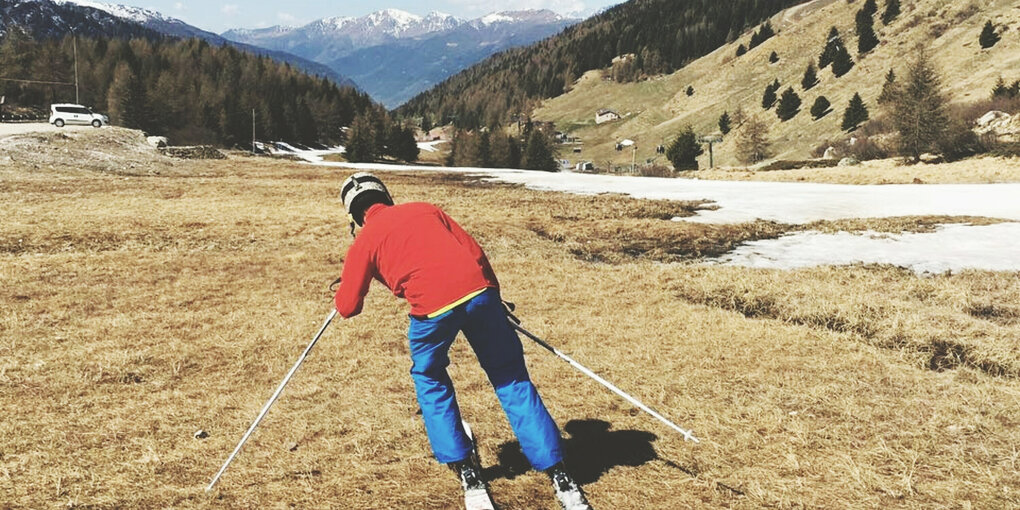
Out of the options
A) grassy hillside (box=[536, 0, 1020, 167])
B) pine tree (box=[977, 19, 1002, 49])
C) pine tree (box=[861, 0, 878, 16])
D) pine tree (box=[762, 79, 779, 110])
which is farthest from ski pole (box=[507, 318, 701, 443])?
pine tree (box=[861, 0, 878, 16])

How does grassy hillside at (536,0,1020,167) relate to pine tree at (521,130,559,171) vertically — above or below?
above

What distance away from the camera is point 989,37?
76.4m

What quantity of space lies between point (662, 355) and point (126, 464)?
690 cm

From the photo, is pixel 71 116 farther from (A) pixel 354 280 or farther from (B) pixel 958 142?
(B) pixel 958 142

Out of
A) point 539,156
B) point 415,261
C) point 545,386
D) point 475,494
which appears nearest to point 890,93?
point 539,156

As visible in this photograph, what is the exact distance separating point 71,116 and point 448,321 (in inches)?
2792

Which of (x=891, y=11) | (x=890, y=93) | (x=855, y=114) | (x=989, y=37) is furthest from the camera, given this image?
(x=891, y=11)

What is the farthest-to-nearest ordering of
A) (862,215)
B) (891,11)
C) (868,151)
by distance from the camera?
(891,11) < (868,151) < (862,215)

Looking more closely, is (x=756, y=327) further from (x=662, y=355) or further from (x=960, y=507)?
(x=960, y=507)

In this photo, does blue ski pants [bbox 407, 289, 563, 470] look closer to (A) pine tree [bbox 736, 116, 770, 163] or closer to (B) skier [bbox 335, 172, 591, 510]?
(B) skier [bbox 335, 172, 591, 510]

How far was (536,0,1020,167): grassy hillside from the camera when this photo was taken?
7650 centimetres

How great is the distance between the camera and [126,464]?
5.32 metres

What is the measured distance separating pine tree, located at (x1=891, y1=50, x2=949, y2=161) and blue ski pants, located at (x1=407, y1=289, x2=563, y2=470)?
5012 cm

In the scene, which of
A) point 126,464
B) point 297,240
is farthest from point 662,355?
point 297,240
